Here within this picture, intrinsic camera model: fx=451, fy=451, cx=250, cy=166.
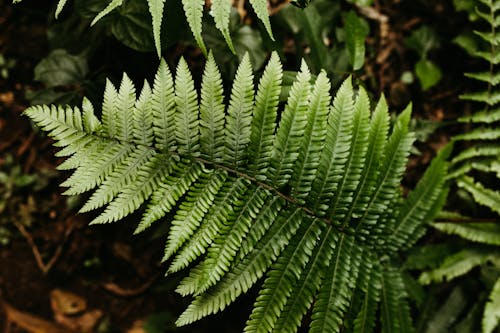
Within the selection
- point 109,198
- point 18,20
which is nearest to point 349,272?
point 109,198

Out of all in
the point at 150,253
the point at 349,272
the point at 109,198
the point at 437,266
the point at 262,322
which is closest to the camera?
the point at 109,198

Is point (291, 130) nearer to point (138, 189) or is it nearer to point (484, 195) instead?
point (138, 189)

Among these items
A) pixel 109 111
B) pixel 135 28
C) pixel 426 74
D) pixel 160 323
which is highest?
pixel 426 74

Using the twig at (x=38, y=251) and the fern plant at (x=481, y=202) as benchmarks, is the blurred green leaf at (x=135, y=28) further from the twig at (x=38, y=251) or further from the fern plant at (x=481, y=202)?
the fern plant at (x=481, y=202)

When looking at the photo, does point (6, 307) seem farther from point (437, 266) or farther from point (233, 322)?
point (437, 266)

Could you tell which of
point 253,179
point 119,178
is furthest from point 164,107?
point 253,179
